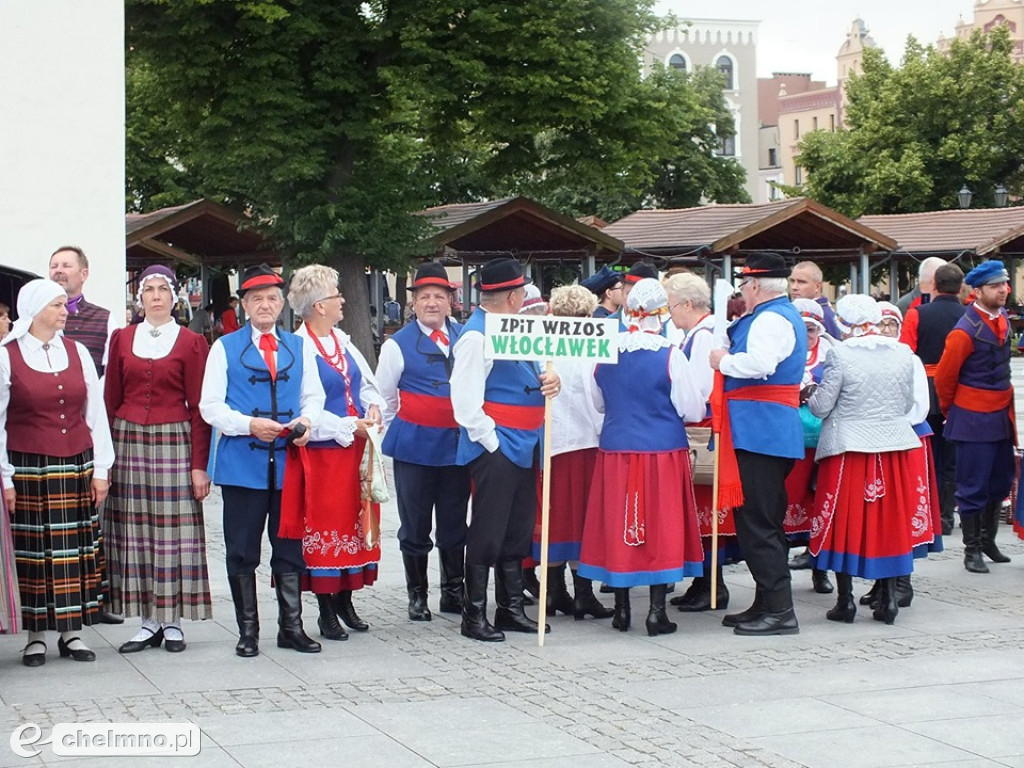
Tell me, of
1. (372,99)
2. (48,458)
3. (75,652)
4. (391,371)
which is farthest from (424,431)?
(372,99)

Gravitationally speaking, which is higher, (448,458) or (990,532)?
(448,458)

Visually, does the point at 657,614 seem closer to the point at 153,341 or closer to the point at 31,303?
the point at 153,341

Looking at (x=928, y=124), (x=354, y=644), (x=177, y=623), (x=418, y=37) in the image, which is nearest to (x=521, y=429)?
(x=354, y=644)

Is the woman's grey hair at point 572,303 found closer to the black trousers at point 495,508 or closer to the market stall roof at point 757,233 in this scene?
the black trousers at point 495,508

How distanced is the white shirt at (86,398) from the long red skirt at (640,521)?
2455 mm

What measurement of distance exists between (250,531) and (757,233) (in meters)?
21.9

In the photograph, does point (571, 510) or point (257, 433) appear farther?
point (571, 510)

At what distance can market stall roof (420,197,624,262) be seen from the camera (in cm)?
2603

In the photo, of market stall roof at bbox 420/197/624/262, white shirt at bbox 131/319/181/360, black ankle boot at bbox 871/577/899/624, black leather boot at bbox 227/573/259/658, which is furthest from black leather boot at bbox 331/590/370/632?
market stall roof at bbox 420/197/624/262

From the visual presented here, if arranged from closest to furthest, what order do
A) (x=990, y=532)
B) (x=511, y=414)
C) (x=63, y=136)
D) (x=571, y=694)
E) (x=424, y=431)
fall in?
1. (x=571, y=694)
2. (x=511, y=414)
3. (x=424, y=431)
4. (x=990, y=532)
5. (x=63, y=136)

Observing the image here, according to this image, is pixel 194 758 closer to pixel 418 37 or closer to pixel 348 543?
pixel 348 543

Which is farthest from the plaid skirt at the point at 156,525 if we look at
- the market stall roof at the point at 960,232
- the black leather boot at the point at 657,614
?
the market stall roof at the point at 960,232

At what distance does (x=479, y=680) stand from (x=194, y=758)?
1.68 m

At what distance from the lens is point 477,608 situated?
7773mm
